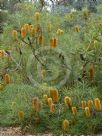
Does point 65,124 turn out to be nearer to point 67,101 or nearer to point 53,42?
point 67,101

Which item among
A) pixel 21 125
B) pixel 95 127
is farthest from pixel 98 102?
pixel 21 125

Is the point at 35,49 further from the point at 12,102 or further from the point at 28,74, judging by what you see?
the point at 12,102

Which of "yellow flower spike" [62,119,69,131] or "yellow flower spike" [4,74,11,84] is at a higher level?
"yellow flower spike" [4,74,11,84]

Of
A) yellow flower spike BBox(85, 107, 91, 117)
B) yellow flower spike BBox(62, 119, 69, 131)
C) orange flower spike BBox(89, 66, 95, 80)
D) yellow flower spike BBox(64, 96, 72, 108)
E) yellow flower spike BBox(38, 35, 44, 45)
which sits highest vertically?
yellow flower spike BBox(38, 35, 44, 45)

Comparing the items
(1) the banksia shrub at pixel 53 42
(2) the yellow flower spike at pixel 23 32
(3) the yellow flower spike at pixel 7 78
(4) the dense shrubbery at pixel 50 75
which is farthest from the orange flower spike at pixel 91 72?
(3) the yellow flower spike at pixel 7 78

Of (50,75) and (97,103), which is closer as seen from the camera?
(97,103)

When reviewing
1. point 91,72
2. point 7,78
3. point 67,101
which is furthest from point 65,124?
point 7,78

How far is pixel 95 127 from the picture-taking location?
6.15 m

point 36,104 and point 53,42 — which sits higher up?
point 53,42

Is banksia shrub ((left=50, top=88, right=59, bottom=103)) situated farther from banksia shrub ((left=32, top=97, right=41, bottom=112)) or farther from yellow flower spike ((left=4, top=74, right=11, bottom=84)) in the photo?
yellow flower spike ((left=4, top=74, right=11, bottom=84))

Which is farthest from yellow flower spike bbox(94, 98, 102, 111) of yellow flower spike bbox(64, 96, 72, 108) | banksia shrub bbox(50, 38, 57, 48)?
banksia shrub bbox(50, 38, 57, 48)

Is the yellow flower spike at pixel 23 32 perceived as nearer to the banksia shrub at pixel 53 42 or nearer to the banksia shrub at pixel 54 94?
the banksia shrub at pixel 53 42

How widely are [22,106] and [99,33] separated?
144cm

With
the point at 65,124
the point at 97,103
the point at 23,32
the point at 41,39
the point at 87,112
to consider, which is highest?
the point at 23,32
